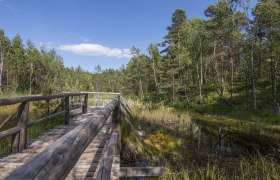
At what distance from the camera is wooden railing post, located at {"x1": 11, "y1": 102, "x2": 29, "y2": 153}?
14.6ft

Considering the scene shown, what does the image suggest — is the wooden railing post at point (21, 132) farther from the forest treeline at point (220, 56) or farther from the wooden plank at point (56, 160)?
the forest treeline at point (220, 56)

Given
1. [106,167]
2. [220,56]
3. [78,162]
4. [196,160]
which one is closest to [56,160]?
[106,167]

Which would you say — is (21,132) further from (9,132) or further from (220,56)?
(220,56)

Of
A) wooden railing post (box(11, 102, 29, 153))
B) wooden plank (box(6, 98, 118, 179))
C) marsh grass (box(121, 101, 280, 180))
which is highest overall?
wooden plank (box(6, 98, 118, 179))

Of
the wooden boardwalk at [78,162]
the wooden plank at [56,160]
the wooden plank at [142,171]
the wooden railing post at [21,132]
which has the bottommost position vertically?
the wooden plank at [142,171]

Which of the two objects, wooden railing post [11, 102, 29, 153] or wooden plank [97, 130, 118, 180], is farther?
wooden railing post [11, 102, 29, 153]

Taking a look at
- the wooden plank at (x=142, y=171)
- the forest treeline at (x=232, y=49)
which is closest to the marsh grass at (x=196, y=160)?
the wooden plank at (x=142, y=171)

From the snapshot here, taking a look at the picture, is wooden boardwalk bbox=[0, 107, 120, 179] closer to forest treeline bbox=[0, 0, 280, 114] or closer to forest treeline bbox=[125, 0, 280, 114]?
forest treeline bbox=[0, 0, 280, 114]

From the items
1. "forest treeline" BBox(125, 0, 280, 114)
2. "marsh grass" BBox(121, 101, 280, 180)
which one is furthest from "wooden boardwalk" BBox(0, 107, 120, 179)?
"forest treeline" BBox(125, 0, 280, 114)

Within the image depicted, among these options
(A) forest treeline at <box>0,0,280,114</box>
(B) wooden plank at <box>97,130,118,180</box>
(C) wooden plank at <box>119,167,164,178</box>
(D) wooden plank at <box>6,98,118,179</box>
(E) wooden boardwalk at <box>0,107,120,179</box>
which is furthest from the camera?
(A) forest treeline at <box>0,0,280,114</box>

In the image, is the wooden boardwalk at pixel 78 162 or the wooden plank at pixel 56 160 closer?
the wooden plank at pixel 56 160

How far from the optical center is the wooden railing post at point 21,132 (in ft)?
14.6

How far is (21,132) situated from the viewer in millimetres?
4527

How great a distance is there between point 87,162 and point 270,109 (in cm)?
2246
